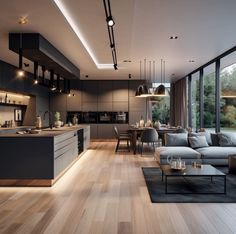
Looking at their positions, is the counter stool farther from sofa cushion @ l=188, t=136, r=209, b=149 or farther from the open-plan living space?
sofa cushion @ l=188, t=136, r=209, b=149

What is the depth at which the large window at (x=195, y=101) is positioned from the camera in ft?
33.0

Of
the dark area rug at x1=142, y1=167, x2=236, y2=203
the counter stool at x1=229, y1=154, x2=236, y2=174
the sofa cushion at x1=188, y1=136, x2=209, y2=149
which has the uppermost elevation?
the sofa cushion at x1=188, y1=136, x2=209, y2=149

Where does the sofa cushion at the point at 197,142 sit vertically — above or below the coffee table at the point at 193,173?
above

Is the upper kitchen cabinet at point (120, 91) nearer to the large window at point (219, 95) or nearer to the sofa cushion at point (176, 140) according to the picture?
the large window at point (219, 95)

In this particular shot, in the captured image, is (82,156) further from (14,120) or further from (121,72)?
(121,72)

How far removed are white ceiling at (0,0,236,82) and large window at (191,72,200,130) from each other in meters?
2.63

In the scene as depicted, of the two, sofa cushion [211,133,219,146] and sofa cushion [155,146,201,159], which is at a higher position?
sofa cushion [211,133,219,146]

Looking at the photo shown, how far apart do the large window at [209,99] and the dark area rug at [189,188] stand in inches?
138

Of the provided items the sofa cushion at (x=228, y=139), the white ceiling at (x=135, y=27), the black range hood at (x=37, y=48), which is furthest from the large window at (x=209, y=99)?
the black range hood at (x=37, y=48)

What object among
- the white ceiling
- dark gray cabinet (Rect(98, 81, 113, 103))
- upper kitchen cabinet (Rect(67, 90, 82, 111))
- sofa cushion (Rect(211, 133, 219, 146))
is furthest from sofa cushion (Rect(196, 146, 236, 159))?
upper kitchen cabinet (Rect(67, 90, 82, 111))

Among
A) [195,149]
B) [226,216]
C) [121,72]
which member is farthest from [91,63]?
[226,216]

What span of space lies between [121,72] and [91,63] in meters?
2.08

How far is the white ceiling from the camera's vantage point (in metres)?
3.96

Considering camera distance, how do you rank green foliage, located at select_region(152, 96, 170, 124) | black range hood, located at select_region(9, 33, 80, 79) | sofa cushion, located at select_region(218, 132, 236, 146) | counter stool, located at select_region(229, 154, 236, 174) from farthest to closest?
green foliage, located at select_region(152, 96, 170, 124) → sofa cushion, located at select_region(218, 132, 236, 146) → counter stool, located at select_region(229, 154, 236, 174) → black range hood, located at select_region(9, 33, 80, 79)
